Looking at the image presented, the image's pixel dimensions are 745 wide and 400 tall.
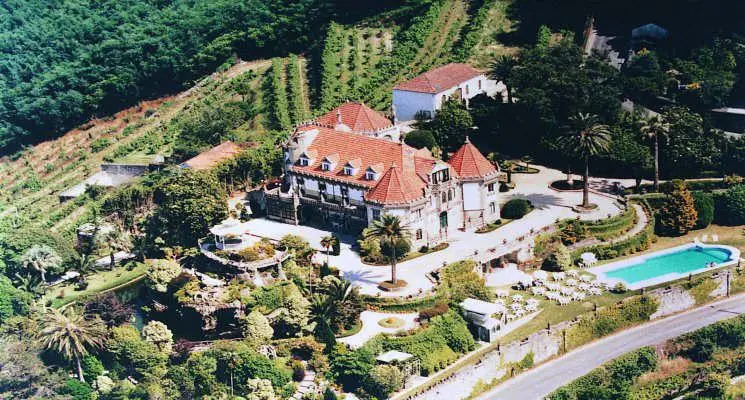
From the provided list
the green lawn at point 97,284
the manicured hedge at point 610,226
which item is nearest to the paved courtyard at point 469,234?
the manicured hedge at point 610,226

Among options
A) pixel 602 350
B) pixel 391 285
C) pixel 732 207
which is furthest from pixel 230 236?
pixel 732 207

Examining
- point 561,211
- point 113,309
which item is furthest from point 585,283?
point 113,309

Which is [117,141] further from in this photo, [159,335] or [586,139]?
[586,139]

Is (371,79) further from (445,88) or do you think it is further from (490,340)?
(490,340)

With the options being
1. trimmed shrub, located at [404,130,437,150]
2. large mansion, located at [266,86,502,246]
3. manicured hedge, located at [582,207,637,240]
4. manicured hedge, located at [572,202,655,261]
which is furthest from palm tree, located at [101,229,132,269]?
manicured hedge, located at [582,207,637,240]

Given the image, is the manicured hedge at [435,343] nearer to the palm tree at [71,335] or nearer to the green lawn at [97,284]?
the palm tree at [71,335]

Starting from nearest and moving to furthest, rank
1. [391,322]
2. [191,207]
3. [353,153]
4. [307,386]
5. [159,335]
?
[307,386] < [391,322] < [159,335] < [191,207] < [353,153]
